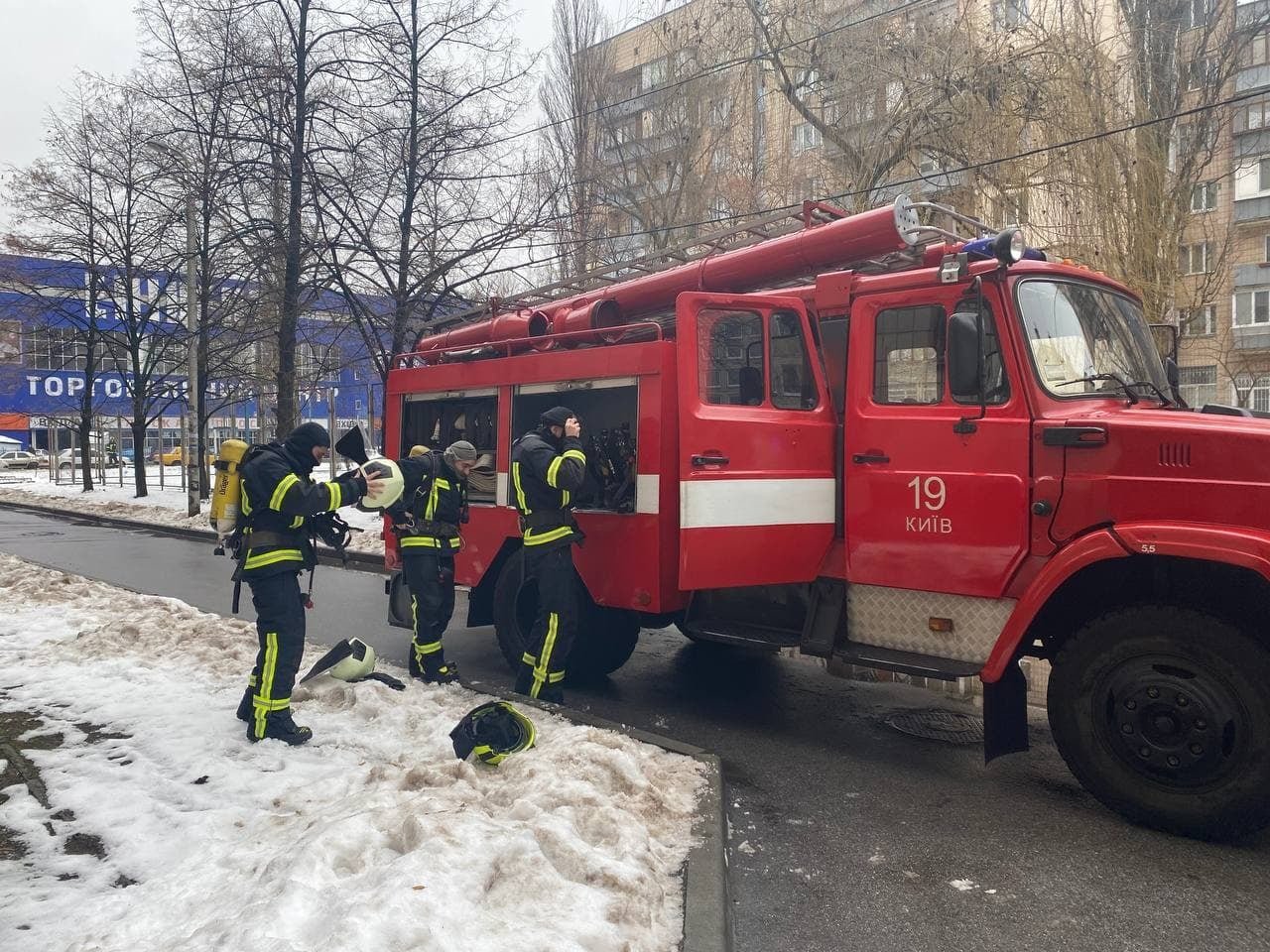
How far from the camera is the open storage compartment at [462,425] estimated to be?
22.8 feet

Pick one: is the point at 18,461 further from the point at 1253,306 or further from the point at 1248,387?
the point at 1253,306

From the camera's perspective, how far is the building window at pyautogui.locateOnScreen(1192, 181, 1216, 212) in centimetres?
1249

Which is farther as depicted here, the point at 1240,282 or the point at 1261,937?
the point at 1240,282

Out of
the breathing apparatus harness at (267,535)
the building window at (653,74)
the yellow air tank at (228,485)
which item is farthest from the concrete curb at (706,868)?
the building window at (653,74)

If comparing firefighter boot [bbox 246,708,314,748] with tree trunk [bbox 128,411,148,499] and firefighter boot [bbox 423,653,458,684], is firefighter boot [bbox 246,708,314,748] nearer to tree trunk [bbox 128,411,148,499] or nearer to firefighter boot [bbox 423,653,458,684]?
firefighter boot [bbox 423,653,458,684]

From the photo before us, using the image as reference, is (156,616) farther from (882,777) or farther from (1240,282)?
(1240,282)

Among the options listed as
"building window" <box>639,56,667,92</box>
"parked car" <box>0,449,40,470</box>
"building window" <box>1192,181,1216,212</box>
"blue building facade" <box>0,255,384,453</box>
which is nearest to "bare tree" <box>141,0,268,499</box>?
"blue building facade" <box>0,255,384,453</box>

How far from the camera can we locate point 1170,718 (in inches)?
158

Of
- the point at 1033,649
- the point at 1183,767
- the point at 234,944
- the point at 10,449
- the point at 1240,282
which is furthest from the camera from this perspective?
the point at 10,449

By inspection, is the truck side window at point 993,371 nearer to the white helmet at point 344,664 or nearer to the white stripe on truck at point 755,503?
the white stripe on truck at point 755,503

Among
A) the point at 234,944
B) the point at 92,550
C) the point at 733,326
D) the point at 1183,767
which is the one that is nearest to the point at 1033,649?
the point at 1183,767

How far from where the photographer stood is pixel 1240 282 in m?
25.6

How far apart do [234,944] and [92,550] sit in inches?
561

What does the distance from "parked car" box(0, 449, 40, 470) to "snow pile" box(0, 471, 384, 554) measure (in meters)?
17.4
